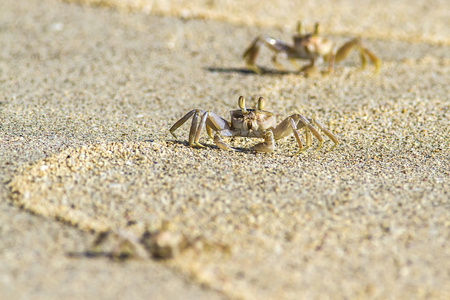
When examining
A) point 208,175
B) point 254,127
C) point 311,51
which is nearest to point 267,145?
point 254,127

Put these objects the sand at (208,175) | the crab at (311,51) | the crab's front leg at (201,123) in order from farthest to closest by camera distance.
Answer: the crab at (311,51)
the crab's front leg at (201,123)
the sand at (208,175)

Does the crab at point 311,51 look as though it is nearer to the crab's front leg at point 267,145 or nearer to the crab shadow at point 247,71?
the crab shadow at point 247,71

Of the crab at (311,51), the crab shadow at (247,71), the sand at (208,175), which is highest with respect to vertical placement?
the crab at (311,51)

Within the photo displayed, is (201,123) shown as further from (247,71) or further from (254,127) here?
(247,71)

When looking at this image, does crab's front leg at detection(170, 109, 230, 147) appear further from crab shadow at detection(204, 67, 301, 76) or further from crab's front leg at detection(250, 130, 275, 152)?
crab shadow at detection(204, 67, 301, 76)

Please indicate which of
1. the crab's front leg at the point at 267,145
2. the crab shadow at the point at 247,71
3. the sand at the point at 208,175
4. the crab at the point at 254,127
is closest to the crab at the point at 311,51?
the crab shadow at the point at 247,71
